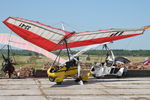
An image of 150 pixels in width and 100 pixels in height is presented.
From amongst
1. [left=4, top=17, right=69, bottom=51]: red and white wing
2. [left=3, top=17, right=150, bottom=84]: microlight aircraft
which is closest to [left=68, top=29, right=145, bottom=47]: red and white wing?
[left=3, top=17, right=150, bottom=84]: microlight aircraft

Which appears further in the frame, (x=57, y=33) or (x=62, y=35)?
(x=62, y=35)

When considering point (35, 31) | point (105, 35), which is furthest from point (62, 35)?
point (105, 35)

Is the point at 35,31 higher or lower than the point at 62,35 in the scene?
higher

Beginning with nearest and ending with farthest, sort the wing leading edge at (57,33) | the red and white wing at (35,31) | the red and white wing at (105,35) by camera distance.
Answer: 1. the red and white wing at (35,31)
2. the wing leading edge at (57,33)
3. the red and white wing at (105,35)

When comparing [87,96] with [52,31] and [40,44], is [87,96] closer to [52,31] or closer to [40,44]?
[52,31]

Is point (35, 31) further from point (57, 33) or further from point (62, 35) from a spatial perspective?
point (62, 35)

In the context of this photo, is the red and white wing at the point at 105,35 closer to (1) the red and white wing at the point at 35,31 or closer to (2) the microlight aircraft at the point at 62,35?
(2) the microlight aircraft at the point at 62,35

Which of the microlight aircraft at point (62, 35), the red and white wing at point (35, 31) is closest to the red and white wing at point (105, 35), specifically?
the microlight aircraft at point (62, 35)

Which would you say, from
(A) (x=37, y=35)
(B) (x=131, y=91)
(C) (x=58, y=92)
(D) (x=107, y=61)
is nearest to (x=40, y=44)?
(A) (x=37, y=35)

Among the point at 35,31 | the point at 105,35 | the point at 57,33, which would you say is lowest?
the point at 105,35

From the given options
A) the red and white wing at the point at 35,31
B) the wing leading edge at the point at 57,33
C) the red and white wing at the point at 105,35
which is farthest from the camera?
the red and white wing at the point at 105,35

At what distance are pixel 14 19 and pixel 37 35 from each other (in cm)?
179

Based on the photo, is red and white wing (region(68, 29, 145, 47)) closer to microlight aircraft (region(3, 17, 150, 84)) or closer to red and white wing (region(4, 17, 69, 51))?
microlight aircraft (region(3, 17, 150, 84))

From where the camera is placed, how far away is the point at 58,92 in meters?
13.7
